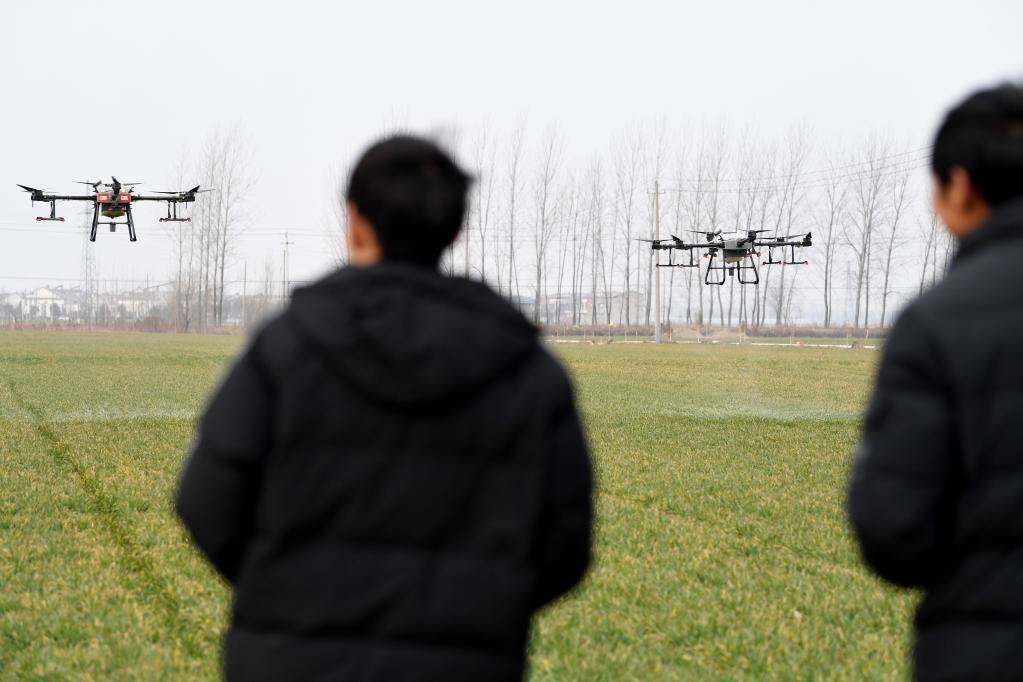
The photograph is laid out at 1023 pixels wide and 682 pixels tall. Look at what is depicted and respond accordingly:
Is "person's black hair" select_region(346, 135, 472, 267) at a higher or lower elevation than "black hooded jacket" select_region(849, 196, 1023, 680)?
higher

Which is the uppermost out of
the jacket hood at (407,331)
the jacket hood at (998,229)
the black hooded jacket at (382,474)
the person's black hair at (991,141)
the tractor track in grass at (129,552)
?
the person's black hair at (991,141)

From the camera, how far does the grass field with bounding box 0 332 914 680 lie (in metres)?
6.09

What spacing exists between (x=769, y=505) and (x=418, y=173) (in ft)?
31.8

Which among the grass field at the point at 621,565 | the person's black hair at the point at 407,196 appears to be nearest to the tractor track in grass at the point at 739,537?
the grass field at the point at 621,565

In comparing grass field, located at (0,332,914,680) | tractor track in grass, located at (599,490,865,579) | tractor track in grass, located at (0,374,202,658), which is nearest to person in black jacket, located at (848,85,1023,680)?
grass field, located at (0,332,914,680)

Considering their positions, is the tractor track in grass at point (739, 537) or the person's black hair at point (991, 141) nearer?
the person's black hair at point (991, 141)

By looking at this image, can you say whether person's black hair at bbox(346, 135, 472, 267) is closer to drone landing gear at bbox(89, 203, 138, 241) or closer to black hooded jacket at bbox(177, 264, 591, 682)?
black hooded jacket at bbox(177, 264, 591, 682)

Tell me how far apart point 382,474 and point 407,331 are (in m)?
0.27

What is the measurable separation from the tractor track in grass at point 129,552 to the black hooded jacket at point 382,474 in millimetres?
4243

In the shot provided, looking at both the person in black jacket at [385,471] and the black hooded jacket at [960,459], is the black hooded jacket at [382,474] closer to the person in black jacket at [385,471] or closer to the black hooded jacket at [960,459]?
the person in black jacket at [385,471]

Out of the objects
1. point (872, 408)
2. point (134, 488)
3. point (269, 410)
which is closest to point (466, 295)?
point (269, 410)

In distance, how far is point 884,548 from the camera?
7.61ft

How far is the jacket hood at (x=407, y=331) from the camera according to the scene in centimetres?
215

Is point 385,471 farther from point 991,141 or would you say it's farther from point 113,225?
point 113,225
